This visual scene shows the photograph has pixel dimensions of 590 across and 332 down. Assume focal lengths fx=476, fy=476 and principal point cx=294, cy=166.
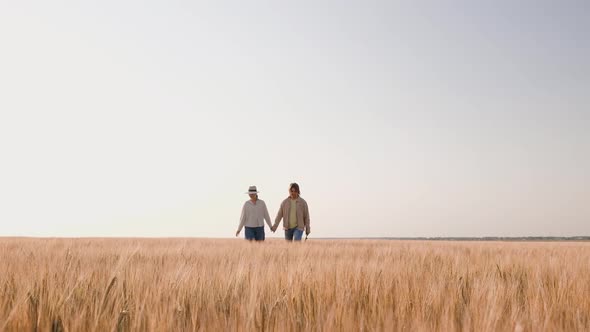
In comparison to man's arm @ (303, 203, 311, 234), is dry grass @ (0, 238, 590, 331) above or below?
below

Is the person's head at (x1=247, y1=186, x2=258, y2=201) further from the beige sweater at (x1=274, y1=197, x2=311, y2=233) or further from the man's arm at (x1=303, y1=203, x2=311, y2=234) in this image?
the man's arm at (x1=303, y1=203, x2=311, y2=234)

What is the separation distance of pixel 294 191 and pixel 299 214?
23.5 inches

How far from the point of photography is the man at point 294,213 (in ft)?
39.3

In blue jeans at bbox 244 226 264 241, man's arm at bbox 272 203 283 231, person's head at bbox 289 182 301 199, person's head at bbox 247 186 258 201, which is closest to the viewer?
person's head at bbox 289 182 301 199

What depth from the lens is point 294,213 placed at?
12.0 m

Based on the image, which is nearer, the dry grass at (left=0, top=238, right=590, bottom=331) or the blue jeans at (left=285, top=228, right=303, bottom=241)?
the dry grass at (left=0, top=238, right=590, bottom=331)

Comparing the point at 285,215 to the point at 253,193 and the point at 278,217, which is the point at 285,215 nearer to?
the point at 278,217

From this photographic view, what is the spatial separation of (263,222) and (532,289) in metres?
10.1

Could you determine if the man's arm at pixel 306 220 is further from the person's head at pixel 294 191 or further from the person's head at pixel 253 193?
the person's head at pixel 253 193

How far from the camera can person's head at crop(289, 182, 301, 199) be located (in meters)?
12.0

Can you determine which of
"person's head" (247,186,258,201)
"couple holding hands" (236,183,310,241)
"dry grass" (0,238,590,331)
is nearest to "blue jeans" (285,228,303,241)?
"couple holding hands" (236,183,310,241)

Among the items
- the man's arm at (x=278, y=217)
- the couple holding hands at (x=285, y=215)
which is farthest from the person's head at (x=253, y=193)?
the man's arm at (x=278, y=217)

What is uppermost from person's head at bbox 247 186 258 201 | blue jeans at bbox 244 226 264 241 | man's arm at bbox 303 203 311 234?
person's head at bbox 247 186 258 201

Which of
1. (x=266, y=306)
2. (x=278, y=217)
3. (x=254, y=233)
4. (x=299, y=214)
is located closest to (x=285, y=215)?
(x=278, y=217)
